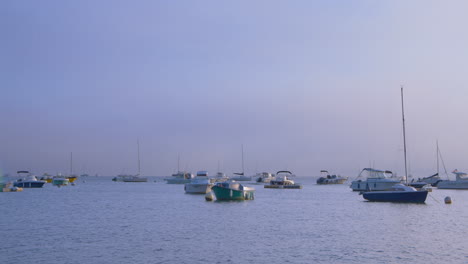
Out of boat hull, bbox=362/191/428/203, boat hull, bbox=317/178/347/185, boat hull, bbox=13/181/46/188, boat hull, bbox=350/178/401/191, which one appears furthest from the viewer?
boat hull, bbox=317/178/347/185

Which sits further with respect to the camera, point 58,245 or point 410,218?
point 410,218

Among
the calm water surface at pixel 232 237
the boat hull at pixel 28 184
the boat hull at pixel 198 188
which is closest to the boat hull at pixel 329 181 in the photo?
the boat hull at pixel 28 184

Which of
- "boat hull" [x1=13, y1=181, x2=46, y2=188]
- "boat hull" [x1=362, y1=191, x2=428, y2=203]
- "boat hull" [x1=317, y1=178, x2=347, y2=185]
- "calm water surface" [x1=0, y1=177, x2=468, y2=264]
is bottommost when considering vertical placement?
"boat hull" [x1=317, y1=178, x2=347, y2=185]

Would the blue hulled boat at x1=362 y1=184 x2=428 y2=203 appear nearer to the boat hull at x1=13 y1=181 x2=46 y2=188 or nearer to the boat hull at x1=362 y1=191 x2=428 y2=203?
the boat hull at x1=362 y1=191 x2=428 y2=203

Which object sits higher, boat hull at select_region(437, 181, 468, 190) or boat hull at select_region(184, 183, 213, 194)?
boat hull at select_region(184, 183, 213, 194)

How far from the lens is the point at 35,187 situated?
438 feet

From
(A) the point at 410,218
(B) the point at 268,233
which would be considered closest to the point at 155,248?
(B) the point at 268,233

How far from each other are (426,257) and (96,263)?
17705mm

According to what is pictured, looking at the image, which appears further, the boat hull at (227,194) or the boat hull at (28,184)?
the boat hull at (28,184)

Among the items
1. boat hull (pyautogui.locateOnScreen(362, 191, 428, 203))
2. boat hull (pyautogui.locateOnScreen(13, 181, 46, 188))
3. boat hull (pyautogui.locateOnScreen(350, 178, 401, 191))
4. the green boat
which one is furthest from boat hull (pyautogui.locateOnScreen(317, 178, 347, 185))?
boat hull (pyautogui.locateOnScreen(362, 191, 428, 203))

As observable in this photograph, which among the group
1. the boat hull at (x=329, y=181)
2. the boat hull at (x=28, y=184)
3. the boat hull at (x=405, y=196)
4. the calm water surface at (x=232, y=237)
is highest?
the boat hull at (x=28, y=184)

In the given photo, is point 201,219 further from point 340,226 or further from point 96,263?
point 96,263

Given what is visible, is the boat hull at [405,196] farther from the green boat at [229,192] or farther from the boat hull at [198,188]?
the boat hull at [198,188]

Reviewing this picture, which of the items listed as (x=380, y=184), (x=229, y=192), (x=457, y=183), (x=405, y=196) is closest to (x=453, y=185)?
(x=457, y=183)
